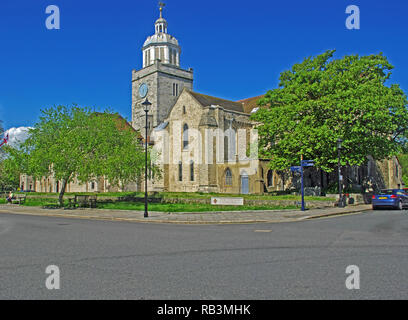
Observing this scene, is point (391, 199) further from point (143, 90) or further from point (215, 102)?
point (143, 90)

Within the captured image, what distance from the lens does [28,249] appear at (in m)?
9.16

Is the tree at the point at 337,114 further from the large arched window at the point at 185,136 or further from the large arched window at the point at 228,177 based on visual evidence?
the large arched window at the point at 185,136

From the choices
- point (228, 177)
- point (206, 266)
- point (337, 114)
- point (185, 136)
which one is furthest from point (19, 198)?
Result: point (206, 266)

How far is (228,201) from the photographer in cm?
2641

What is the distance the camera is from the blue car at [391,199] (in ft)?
74.4

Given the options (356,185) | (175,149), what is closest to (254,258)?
(356,185)

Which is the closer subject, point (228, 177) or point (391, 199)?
point (391, 199)

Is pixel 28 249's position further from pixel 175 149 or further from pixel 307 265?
pixel 175 149

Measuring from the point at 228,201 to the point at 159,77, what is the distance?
3577 centimetres

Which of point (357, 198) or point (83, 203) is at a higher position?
point (357, 198)

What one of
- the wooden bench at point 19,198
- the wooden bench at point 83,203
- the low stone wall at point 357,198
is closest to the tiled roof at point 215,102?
the wooden bench at point 83,203

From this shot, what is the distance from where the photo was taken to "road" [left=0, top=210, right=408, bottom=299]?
16.8 feet

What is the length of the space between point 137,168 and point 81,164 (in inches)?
204

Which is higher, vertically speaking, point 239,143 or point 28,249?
point 239,143
